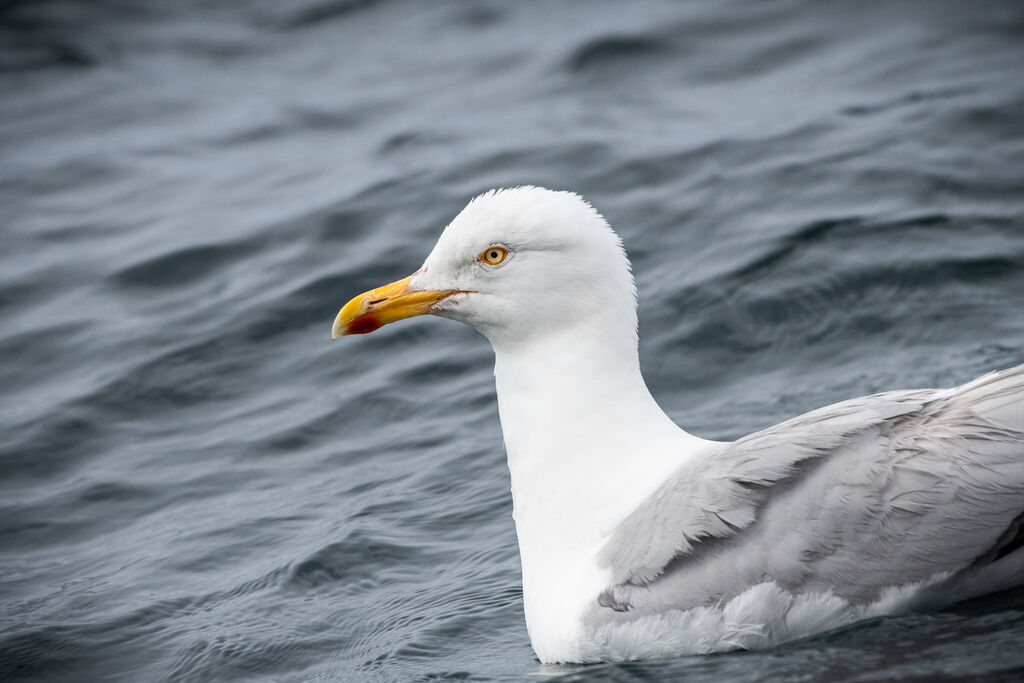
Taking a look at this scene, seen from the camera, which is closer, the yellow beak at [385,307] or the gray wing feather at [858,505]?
the gray wing feather at [858,505]

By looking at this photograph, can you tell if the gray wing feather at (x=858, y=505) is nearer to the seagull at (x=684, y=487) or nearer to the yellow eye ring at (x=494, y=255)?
the seagull at (x=684, y=487)

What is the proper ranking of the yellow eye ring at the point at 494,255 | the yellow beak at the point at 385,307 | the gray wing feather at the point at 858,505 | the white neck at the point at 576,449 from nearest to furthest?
1. the gray wing feather at the point at 858,505
2. the white neck at the point at 576,449
3. the yellow eye ring at the point at 494,255
4. the yellow beak at the point at 385,307

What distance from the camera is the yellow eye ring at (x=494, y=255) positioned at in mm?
5242

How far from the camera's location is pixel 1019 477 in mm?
4512

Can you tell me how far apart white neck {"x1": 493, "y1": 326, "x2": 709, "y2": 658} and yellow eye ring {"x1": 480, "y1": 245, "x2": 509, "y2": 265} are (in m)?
0.34

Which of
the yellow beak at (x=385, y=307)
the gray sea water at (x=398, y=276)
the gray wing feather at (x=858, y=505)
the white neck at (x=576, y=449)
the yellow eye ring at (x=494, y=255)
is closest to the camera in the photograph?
the gray wing feather at (x=858, y=505)

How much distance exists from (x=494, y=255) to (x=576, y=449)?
792mm

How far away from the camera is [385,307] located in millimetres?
5391

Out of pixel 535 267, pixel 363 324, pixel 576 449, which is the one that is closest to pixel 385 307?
pixel 363 324

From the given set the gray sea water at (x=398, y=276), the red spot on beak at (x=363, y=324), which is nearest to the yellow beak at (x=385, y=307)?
the red spot on beak at (x=363, y=324)

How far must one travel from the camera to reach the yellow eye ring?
5.24 metres

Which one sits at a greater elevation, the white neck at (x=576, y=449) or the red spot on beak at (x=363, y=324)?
the red spot on beak at (x=363, y=324)

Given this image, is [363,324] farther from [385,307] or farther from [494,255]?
[494,255]

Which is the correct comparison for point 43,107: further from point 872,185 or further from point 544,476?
point 544,476
